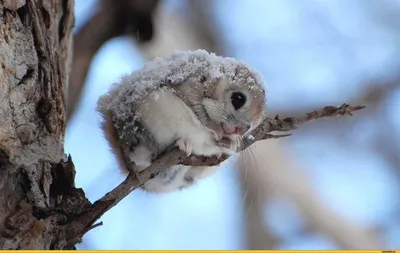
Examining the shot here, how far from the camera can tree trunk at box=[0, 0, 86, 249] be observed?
38.0 inches

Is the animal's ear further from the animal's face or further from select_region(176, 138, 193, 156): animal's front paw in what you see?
select_region(176, 138, 193, 156): animal's front paw

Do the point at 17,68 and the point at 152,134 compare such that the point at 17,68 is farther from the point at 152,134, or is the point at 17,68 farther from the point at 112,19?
the point at 112,19

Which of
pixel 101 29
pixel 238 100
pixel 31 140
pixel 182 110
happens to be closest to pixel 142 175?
pixel 31 140

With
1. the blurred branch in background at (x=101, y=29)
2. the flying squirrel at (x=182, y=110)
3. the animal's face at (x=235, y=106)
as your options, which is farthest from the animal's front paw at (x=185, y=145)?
the blurred branch in background at (x=101, y=29)

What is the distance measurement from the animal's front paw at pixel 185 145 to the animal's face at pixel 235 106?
104 millimetres

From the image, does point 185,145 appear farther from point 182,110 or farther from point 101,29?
point 101,29

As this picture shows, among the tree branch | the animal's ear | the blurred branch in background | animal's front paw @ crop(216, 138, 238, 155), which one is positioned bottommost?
the tree branch

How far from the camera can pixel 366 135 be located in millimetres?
2768

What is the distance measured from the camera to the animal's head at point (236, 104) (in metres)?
1.30

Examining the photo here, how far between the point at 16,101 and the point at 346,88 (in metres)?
1.76

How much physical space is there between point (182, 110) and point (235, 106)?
0.13 metres

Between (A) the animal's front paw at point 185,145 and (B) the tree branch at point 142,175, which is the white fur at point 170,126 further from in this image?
(B) the tree branch at point 142,175

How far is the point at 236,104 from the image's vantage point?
1326mm

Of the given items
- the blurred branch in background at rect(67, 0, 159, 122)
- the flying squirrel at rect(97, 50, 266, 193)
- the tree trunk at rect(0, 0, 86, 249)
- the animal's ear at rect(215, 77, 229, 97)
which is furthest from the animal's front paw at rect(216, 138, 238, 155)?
the blurred branch in background at rect(67, 0, 159, 122)
